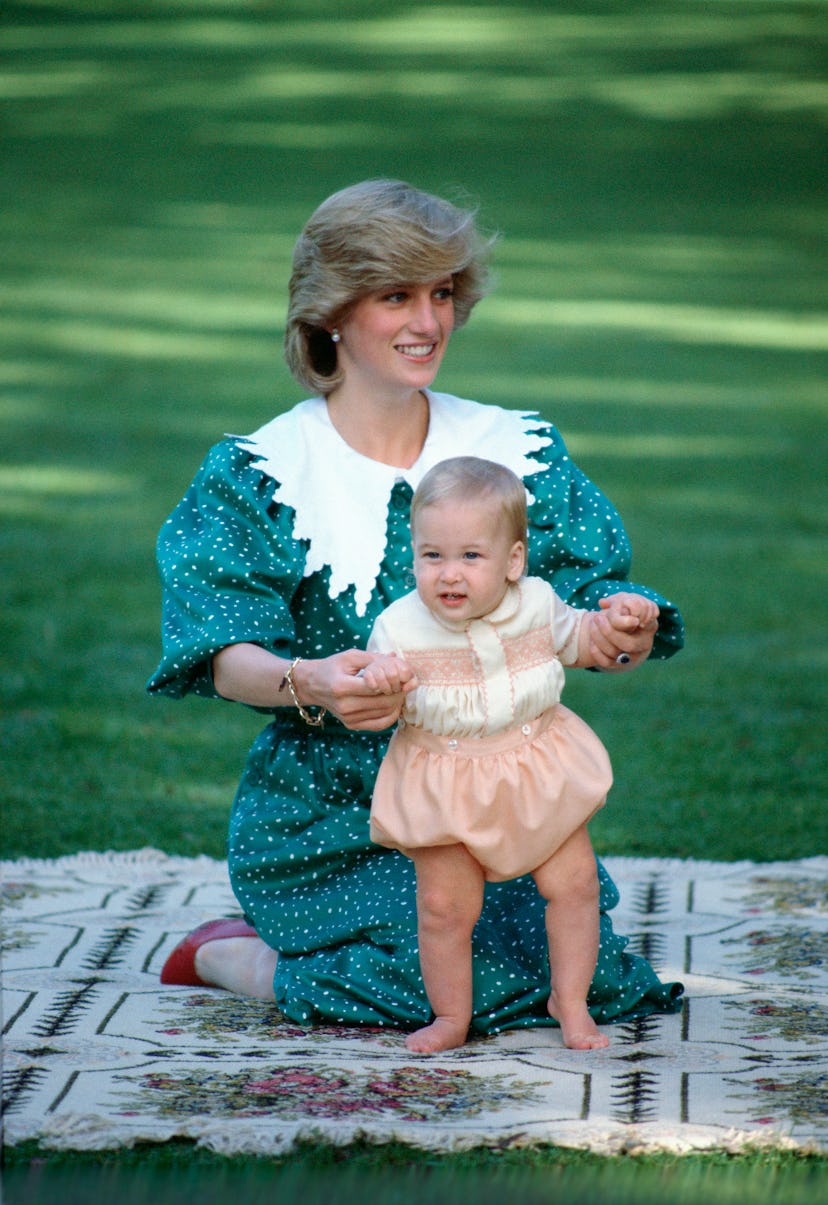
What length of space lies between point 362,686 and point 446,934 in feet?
1.46

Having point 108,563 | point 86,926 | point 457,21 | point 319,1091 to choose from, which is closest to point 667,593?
point 108,563

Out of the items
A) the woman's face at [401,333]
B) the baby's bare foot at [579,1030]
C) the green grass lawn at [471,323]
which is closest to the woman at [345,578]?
the woman's face at [401,333]

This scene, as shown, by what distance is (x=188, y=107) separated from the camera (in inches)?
607

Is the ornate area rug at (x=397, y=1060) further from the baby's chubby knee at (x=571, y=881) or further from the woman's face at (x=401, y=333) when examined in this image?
the woman's face at (x=401, y=333)

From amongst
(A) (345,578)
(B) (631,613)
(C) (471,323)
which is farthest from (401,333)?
(C) (471,323)

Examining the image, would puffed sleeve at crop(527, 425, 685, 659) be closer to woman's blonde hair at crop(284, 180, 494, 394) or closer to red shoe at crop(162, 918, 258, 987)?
woman's blonde hair at crop(284, 180, 494, 394)

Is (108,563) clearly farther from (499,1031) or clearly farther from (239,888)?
(499,1031)

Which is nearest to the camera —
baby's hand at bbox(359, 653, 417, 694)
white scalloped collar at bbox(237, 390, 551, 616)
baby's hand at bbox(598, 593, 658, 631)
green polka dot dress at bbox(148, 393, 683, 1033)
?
baby's hand at bbox(359, 653, 417, 694)

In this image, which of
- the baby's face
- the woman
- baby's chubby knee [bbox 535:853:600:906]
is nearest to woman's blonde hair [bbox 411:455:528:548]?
the baby's face

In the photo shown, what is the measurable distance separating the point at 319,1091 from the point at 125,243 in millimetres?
11065

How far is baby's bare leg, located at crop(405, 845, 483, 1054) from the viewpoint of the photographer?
2.86 m

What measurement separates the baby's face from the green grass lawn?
2.91 feet

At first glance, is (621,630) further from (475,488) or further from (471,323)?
(471,323)

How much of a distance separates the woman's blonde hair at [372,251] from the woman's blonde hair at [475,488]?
52cm
